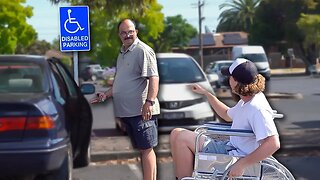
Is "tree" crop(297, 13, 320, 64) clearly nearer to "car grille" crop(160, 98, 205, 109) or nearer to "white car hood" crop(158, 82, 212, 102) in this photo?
"white car hood" crop(158, 82, 212, 102)

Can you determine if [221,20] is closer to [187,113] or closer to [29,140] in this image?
[187,113]

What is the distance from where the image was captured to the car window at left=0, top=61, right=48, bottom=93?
5746mm

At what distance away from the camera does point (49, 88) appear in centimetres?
570

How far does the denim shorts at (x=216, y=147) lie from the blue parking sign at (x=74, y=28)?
493cm

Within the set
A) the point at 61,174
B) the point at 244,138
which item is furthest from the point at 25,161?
the point at 244,138

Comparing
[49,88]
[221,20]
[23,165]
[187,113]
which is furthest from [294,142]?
[221,20]

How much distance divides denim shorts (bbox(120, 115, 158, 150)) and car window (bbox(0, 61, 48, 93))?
87 cm

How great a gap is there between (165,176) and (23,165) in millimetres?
3088

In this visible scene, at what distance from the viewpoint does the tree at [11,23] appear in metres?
41.8

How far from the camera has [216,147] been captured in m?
4.75

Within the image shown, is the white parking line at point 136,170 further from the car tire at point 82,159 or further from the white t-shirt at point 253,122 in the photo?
the white t-shirt at point 253,122

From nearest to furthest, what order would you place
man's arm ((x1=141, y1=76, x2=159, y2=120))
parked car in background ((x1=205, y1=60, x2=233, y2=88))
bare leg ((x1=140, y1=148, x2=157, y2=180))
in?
1. man's arm ((x1=141, y1=76, x2=159, y2=120))
2. bare leg ((x1=140, y1=148, x2=157, y2=180))
3. parked car in background ((x1=205, y1=60, x2=233, y2=88))

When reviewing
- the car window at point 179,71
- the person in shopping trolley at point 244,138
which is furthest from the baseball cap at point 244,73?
the car window at point 179,71

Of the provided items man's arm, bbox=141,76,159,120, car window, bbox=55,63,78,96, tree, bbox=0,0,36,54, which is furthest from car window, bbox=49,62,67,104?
tree, bbox=0,0,36,54
